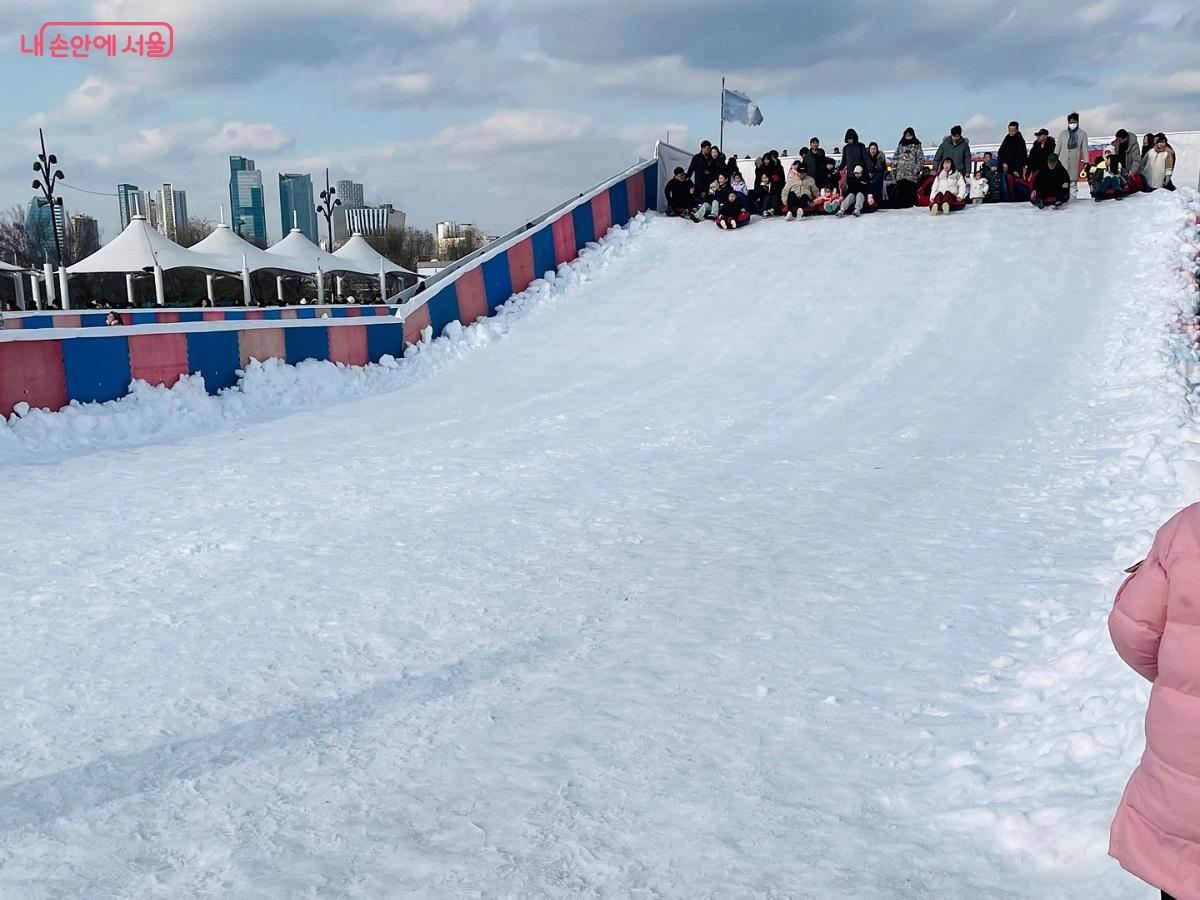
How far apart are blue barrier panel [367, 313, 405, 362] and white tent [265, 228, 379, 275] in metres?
21.6

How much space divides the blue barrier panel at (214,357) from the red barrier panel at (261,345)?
0.07m

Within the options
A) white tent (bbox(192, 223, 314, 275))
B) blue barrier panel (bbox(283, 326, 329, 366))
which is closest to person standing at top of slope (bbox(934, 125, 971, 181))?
blue barrier panel (bbox(283, 326, 329, 366))

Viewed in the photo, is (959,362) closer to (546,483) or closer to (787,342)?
(787,342)

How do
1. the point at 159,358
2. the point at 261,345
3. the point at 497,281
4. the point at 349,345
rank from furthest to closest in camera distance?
the point at 497,281 < the point at 349,345 < the point at 261,345 < the point at 159,358

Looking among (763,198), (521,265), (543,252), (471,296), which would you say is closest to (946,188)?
(763,198)

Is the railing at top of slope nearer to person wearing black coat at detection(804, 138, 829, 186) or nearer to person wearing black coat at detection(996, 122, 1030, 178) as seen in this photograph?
person wearing black coat at detection(804, 138, 829, 186)

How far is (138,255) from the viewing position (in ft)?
86.1

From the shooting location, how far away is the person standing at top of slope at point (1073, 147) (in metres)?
16.0

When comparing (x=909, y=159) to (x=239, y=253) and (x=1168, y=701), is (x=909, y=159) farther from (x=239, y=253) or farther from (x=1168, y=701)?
(x=239, y=253)

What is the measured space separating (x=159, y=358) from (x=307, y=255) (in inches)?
1000

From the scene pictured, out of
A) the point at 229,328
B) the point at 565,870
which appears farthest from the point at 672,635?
the point at 229,328

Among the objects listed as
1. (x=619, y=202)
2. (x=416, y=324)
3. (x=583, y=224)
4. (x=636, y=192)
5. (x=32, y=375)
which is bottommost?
(x=32, y=375)

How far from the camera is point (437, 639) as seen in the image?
399 cm

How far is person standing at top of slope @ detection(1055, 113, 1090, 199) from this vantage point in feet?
52.6
